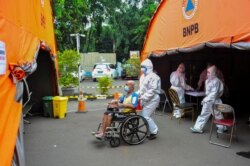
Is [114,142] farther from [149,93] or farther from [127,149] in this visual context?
[149,93]

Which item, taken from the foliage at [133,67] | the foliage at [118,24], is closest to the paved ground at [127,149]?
the foliage at [133,67]

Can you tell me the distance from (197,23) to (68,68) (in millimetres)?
8560

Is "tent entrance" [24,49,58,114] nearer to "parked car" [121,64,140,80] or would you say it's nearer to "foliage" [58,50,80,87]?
"foliage" [58,50,80,87]

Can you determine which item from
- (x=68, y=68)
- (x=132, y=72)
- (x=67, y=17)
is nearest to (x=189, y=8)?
(x=68, y=68)

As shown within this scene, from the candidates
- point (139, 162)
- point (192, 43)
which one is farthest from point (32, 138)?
point (192, 43)

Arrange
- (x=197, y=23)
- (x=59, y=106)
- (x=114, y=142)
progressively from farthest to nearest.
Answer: (x=59, y=106) → (x=197, y=23) → (x=114, y=142)

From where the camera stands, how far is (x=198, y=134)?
8.56 meters

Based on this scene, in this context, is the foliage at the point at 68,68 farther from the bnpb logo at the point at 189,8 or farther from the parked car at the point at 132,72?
the parked car at the point at 132,72

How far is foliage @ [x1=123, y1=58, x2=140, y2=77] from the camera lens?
2653cm

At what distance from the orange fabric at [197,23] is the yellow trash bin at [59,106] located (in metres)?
3.77

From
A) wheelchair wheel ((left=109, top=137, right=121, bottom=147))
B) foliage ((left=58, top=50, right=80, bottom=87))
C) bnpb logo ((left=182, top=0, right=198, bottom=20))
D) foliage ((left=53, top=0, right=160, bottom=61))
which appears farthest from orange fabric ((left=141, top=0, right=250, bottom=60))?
foliage ((left=53, top=0, right=160, bottom=61))

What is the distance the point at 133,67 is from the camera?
27500 mm

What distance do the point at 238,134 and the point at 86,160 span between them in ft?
13.6

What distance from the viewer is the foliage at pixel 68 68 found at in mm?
16547
